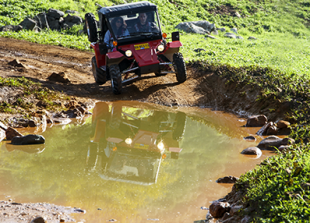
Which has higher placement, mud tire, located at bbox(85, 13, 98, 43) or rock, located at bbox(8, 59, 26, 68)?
mud tire, located at bbox(85, 13, 98, 43)

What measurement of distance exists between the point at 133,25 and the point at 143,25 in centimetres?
29

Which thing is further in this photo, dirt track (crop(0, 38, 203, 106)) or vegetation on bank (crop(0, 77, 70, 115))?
dirt track (crop(0, 38, 203, 106))

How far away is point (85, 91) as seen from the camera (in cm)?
1023

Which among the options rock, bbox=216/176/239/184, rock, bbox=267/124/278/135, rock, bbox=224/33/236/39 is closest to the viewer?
rock, bbox=216/176/239/184

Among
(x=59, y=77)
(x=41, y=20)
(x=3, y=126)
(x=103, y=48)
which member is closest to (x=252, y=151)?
(x=3, y=126)

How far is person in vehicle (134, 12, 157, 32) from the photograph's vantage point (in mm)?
9602

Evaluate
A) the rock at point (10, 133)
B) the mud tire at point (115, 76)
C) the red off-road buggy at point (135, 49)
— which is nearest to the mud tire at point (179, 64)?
the red off-road buggy at point (135, 49)

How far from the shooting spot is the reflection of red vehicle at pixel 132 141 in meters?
5.33

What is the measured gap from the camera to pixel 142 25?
9.64 metres

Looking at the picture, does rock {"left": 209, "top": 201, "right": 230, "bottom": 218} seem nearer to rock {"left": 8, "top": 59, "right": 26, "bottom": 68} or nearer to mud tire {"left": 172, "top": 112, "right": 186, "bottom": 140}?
mud tire {"left": 172, "top": 112, "right": 186, "bottom": 140}

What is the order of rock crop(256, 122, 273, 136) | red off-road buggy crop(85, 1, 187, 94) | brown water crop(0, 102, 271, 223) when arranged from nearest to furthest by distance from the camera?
1. brown water crop(0, 102, 271, 223)
2. rock crop(256, 122, 273, 136)
3. red off-road buggy crop(85, 1, 187, 94)

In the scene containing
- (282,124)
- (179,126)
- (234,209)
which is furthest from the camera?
(179,126)

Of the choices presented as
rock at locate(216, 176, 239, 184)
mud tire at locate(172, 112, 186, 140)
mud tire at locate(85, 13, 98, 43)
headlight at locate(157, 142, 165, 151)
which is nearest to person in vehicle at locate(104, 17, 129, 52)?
mud tire at locate(85, 13, 98, 43)

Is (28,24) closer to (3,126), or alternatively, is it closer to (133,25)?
(133,25)
